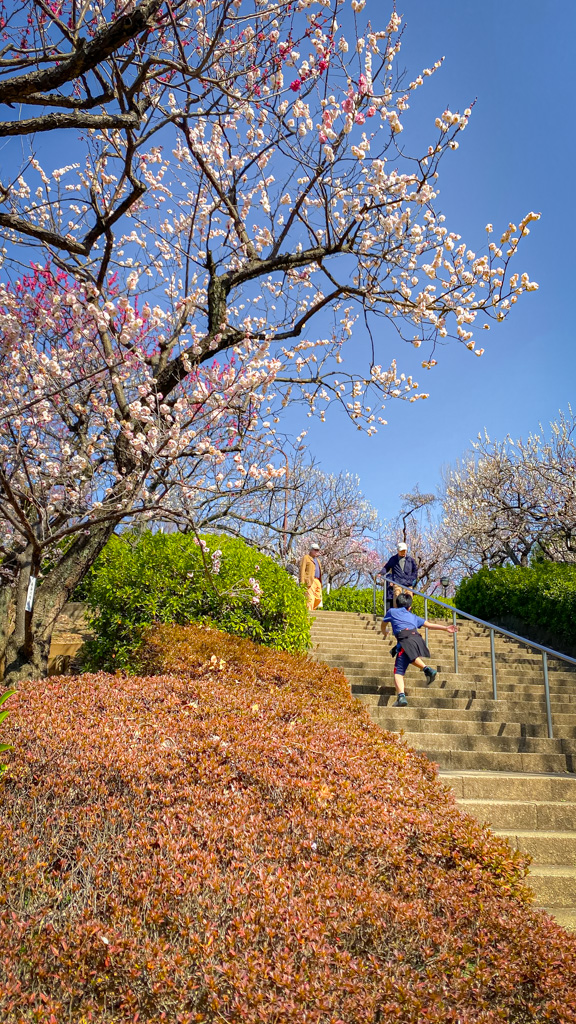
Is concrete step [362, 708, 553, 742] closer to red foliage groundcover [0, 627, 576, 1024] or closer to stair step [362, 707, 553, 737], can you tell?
stair step [362, 707, 553, 737]

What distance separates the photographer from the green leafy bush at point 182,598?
22.0 ft

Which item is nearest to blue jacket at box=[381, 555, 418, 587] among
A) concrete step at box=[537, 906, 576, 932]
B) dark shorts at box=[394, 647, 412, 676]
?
dark shorts at box=[394, 647, 412, 676]

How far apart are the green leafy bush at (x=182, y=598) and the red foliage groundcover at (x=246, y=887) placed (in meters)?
2.85

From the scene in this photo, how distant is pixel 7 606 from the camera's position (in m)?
8.34

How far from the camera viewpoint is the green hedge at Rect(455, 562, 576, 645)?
12.1 meters

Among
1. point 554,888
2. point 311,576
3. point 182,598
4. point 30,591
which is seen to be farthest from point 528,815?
point 311,576

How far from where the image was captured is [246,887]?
2240 millimetres

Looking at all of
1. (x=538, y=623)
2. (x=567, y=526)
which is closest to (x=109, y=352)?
(x=538, y=623)

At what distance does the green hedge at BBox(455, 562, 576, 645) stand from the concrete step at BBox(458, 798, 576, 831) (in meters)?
8.00

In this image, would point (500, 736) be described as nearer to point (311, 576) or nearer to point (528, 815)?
point (528, 815)

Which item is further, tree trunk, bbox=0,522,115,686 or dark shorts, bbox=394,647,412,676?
dark shorts, bbox=394,647,412,676

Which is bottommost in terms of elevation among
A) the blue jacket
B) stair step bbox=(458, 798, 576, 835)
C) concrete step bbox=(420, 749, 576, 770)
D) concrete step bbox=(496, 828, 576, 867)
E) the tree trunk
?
concrete step bbox=(496, 828, 576, 867)

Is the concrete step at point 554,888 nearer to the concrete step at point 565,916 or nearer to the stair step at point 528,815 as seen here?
the concrete step at point 565,916

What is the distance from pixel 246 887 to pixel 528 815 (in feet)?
10.0
